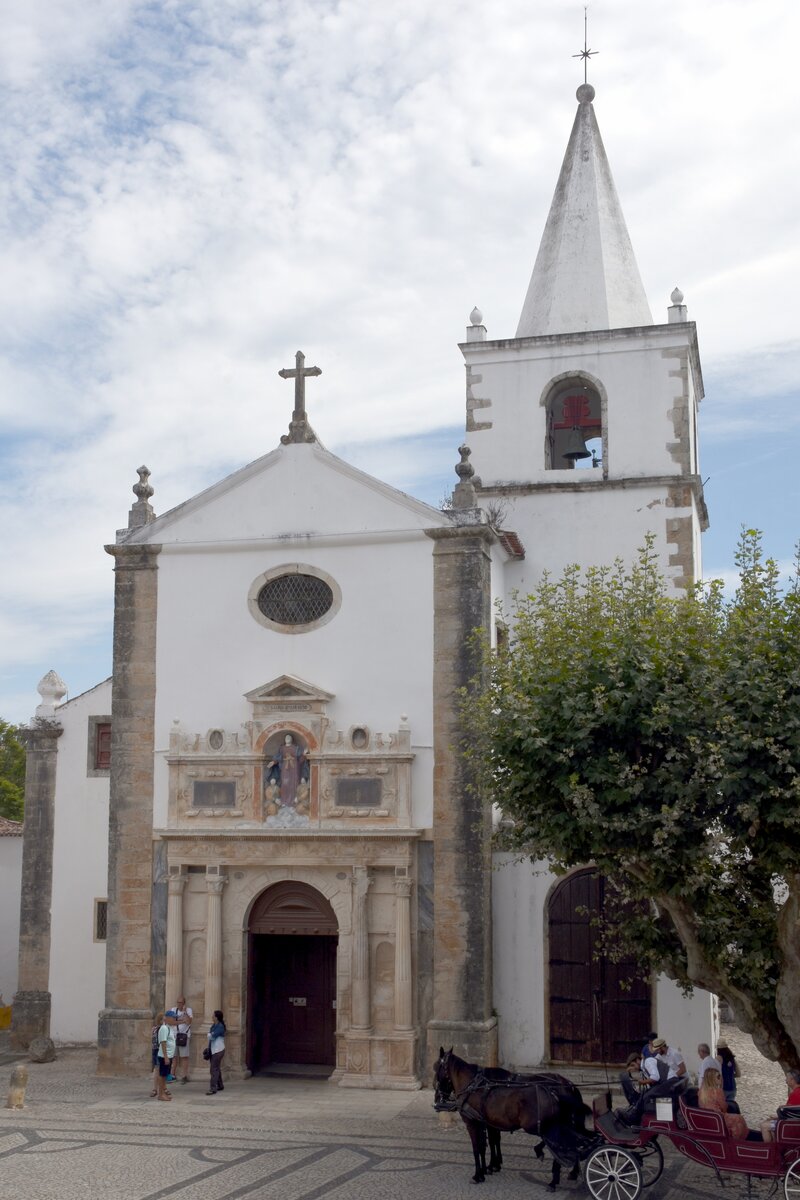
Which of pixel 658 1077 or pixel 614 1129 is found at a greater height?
pixel 658 1077

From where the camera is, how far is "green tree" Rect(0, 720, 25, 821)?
151ft

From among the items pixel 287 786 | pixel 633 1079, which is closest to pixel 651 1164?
pixel 633 1079

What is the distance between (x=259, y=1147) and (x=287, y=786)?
6.18 meters

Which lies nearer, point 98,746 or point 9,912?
point 98,746

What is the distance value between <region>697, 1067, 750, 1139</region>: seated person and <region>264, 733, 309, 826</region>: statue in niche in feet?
27.8

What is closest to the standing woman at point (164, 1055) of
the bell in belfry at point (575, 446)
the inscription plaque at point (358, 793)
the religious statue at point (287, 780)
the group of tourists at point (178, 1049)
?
the group of tourists at point (178, 1049)

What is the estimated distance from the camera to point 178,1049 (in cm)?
2011

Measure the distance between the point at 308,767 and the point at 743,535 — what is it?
29.3ft

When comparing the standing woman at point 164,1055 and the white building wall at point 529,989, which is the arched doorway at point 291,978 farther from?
the white building wall at point 529,989

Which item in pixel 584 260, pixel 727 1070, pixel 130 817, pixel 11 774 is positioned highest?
pixel 584 260

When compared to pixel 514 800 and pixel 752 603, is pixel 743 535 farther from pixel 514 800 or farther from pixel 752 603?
pixel 514 800

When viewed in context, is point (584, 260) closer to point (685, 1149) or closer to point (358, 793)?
point (358, 793)

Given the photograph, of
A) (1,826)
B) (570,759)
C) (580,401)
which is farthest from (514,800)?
(1,826)

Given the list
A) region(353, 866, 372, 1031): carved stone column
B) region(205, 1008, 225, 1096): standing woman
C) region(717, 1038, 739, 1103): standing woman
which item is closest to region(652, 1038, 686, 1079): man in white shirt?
region(717, 1038, 739, 1103): standing woman
